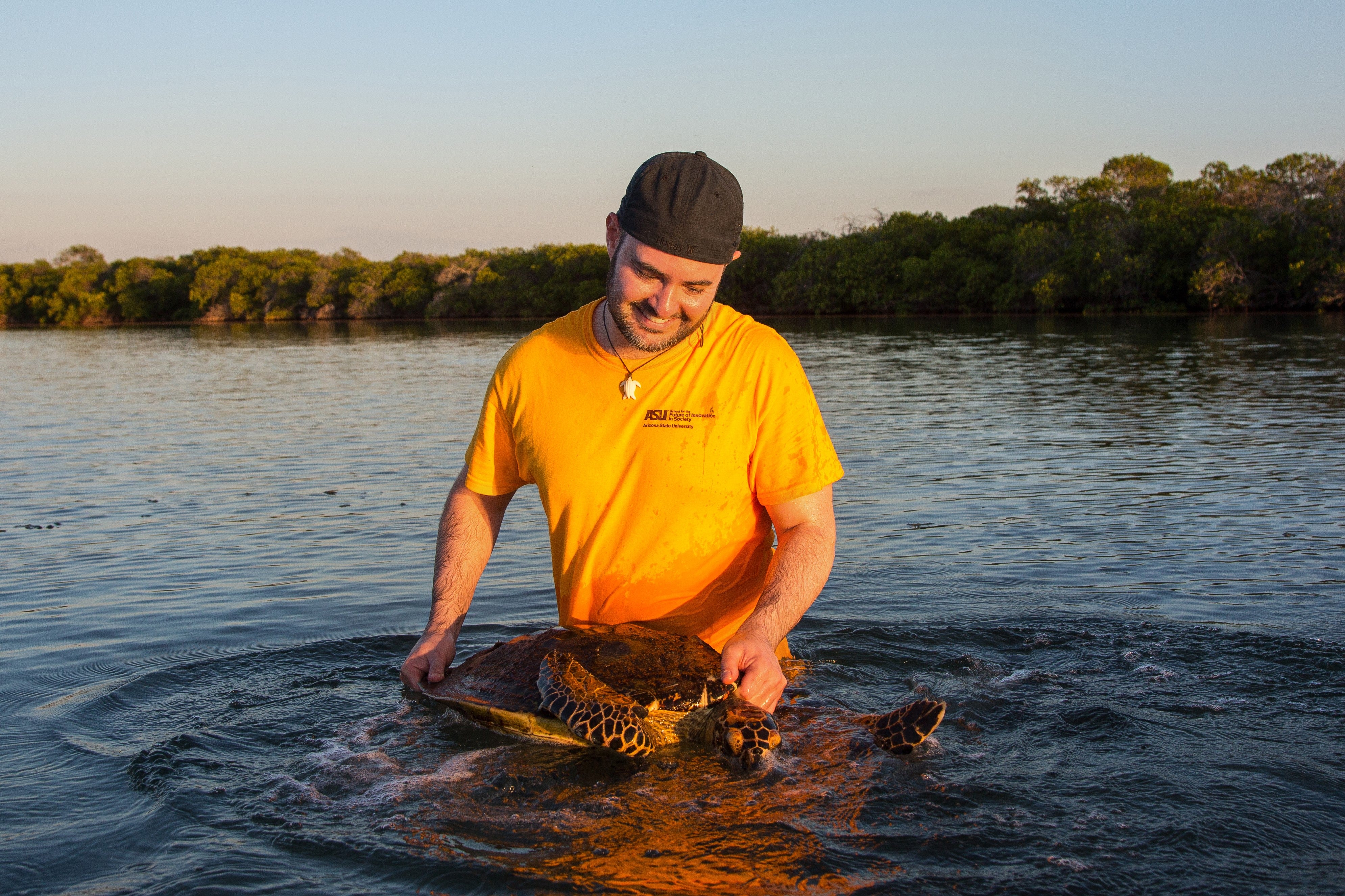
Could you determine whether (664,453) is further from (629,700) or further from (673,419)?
(629,700)

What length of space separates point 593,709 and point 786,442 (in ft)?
4.01

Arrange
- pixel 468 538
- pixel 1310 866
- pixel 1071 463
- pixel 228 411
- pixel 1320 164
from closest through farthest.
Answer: pixel 1310 866 → pixel 468 538 → pixel 1071 463 → pixel 228 411 → pixel 1320 164

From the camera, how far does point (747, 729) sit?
376 cm

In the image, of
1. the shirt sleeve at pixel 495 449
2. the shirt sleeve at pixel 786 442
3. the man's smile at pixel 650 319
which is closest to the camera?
the man's smile at pixel 650 319

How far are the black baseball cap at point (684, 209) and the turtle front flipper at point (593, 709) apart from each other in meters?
1.60

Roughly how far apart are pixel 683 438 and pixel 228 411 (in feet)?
65.0

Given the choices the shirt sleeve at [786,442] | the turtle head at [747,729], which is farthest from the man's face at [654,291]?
the turtle head at [747,729]

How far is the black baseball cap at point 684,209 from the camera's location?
12.0 feet

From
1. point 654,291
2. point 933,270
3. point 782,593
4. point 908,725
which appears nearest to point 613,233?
point 654,291

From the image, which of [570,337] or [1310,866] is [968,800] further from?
[570,337]

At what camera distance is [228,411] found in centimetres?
2159

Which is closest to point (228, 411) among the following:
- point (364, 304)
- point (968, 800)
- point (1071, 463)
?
point (1071, 463)

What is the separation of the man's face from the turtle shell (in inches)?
45.4

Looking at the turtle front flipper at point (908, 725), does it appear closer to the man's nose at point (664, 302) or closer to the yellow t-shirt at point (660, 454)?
the yellow t-shirt at point (660, 454)
